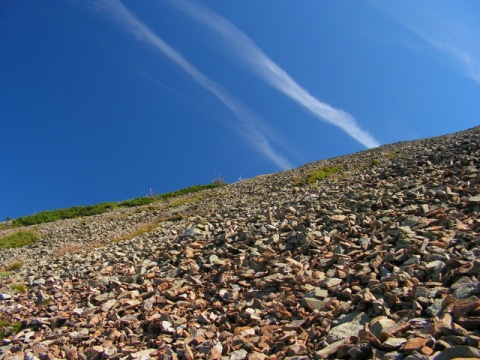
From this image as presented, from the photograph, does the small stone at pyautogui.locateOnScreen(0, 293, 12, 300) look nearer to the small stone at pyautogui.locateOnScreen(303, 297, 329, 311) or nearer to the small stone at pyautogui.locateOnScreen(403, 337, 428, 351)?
the small stone at pyautogui.locateOnScreen(303, 297, 329, 311)

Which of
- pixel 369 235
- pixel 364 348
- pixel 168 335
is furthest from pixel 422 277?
pixel 168 335

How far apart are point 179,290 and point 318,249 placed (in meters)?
3.92

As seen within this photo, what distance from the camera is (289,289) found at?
7.97 metres

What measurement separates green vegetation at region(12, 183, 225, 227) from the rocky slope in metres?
33.9

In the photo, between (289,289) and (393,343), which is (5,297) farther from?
(393,343)

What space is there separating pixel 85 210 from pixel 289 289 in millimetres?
46613

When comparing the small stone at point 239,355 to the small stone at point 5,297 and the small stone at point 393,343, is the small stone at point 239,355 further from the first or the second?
the small stone at point 5,297

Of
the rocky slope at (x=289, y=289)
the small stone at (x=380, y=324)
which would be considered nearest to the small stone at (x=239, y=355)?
the rocky slope at (x=289, y=289)

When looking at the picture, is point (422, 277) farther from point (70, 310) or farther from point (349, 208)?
point (70, 310)

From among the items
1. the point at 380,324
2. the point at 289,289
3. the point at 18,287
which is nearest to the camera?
the point at 380,324

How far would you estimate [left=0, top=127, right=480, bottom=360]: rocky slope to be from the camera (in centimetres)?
566

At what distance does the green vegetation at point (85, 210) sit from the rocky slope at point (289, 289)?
33942 millimetres

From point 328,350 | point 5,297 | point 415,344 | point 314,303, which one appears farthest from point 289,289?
point 5,297

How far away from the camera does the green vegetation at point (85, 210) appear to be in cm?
4481
